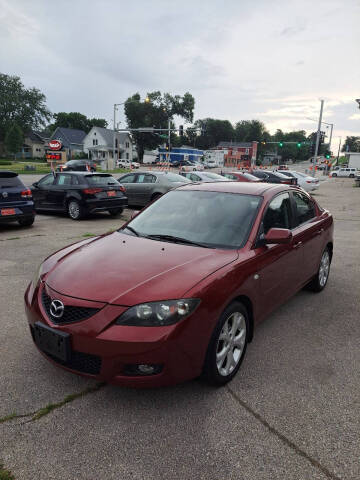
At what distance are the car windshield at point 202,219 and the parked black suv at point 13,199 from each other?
566 centimetres

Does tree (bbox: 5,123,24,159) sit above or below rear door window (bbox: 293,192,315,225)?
above

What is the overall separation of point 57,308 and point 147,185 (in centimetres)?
1058

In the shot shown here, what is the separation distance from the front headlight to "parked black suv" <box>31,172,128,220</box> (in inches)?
342

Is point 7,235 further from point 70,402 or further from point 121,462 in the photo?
point 121,462

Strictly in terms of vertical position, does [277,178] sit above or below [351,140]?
below

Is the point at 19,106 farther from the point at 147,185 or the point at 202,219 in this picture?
the point at 202,219

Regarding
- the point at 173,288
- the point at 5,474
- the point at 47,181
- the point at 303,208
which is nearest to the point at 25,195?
the point at 47,181

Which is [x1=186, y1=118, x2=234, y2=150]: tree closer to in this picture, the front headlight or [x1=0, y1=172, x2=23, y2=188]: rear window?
[x1=0, y1=172, x2=23, y2=188]: rear window

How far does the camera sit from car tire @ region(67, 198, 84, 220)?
1078 centimetres

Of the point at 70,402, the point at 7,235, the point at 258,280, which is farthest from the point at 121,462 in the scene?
the point at 7,235

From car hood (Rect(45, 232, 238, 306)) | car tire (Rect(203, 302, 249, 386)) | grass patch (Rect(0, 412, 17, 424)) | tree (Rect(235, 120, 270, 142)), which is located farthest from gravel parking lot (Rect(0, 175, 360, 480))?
tree (Rect(235, 120, 270, 142))

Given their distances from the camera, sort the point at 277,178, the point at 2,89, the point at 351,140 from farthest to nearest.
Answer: the point at 351,140 < the point at 2,89 < the point at 277,178

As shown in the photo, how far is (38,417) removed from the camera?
248cm

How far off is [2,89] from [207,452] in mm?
85196
